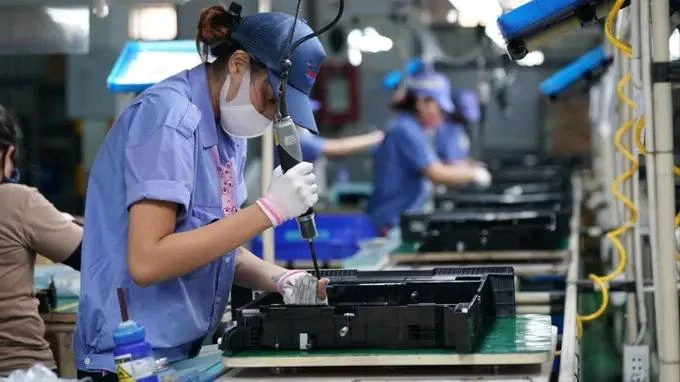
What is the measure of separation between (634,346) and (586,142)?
32.3 feet

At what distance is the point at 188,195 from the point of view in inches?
98.0

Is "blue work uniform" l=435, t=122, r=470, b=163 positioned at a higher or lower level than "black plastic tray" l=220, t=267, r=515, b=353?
higher

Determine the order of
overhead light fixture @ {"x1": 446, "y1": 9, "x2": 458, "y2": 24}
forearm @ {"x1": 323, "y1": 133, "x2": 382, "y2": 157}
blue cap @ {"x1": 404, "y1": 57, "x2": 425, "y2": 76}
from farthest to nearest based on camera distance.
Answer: overhead light fixture @ {"x1": 446, "y1": 9, "x2": 458, "y2": 24}, blue cap @ {"x1": 404, "y1": 57, "x2": 425, "y2": 76}, forearm @ {"x1": 323, "y1": 133, "x2": 382, "y2": 157}

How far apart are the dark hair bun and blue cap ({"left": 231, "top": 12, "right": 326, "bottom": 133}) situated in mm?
49

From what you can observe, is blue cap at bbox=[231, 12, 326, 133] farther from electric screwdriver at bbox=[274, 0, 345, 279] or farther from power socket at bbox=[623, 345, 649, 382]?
power socket at bbox=[623, 345, 649, 382]

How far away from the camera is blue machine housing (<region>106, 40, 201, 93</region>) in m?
3.92

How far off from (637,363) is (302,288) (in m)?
1.68

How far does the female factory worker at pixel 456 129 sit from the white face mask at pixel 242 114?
8317 mm

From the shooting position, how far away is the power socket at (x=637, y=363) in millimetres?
3922

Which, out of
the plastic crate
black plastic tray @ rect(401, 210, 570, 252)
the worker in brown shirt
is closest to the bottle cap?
the worker in brown shirt

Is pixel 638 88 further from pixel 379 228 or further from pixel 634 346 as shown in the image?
pixel 379 228

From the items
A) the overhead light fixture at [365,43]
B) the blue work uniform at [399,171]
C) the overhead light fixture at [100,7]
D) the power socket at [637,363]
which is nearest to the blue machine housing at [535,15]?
the overhead light fixture at [100,7]

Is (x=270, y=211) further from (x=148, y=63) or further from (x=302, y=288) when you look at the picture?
(x=148, y=63)

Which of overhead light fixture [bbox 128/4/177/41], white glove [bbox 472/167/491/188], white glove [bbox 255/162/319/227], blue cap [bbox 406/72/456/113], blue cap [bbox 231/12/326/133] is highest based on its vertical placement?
blue cap [bbox 406/72/456/113]
